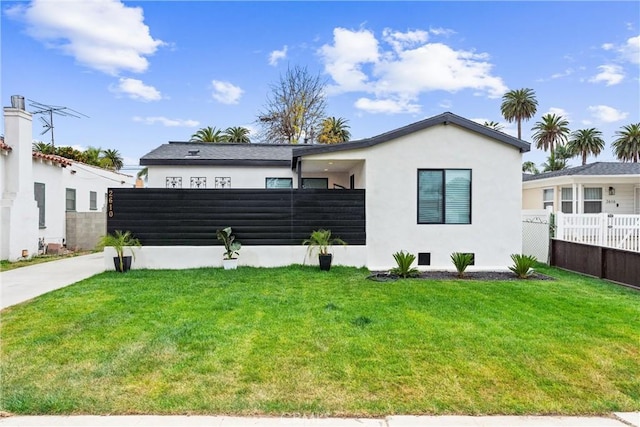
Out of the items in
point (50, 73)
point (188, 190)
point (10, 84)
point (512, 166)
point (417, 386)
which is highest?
point (50, 73)

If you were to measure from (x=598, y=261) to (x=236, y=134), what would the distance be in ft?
94.7

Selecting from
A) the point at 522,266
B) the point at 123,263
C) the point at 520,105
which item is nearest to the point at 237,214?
the point at 123,263

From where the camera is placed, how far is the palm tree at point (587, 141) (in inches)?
1361

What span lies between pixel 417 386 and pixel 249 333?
87.4 inches

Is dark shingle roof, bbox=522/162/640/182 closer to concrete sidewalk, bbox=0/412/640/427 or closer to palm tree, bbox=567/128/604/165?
palm tree, bbox=567/128/604/165

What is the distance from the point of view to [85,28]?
11.2m

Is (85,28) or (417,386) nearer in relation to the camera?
(417,386)

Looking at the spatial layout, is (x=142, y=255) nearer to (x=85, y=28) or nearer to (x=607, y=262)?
(x=85, y=28)

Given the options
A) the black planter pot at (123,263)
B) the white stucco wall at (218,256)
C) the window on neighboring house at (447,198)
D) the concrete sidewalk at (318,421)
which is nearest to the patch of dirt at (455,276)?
the white stucco wall at (218,256)

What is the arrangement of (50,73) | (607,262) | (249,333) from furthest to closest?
(50,73), (607,262), (249,333)

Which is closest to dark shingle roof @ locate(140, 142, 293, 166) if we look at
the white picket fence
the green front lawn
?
the green front lawn

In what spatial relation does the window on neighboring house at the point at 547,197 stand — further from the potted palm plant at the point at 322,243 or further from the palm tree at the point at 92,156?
the palm tree at the point at 92,156

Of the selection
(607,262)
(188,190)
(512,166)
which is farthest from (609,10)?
(188,190)

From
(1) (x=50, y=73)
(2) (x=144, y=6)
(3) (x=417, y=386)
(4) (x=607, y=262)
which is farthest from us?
(1) (x=50, y=73)
